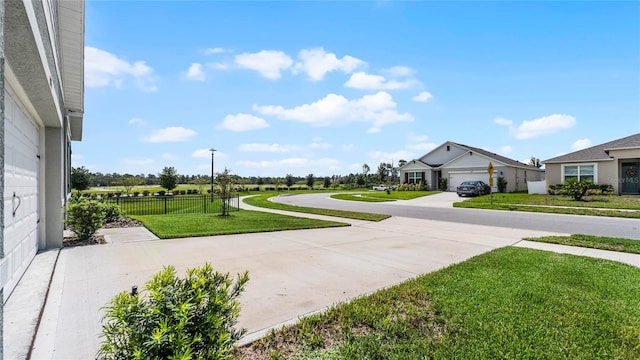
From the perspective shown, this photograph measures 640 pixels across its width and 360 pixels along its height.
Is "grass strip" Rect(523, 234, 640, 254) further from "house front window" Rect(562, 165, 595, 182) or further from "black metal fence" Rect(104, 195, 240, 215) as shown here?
"house front window" Rect(562, 165, 595, 182)

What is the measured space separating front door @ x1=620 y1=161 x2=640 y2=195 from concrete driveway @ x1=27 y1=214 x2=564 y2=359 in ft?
67.9

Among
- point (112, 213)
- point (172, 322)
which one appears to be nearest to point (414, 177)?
point (112, 213)

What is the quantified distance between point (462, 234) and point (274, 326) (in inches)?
331

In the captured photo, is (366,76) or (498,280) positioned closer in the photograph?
(498,280)

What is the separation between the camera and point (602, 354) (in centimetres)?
291

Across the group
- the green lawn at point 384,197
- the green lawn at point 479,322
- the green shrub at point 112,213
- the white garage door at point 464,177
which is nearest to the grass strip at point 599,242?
the green lawn at point 479,322

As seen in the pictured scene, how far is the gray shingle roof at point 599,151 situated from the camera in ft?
76.9

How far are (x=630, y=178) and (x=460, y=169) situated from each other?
1302 centimetres

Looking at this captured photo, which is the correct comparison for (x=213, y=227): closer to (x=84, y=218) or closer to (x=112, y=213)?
(x=84, y=218)

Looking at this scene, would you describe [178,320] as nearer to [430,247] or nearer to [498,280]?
[498,280]

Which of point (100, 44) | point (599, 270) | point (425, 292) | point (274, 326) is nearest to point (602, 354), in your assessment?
point (425, 292)

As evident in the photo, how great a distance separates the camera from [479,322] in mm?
3490

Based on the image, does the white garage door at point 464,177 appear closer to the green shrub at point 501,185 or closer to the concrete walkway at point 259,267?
the green shrub at point 501,185

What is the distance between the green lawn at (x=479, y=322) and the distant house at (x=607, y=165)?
82.3 feet
